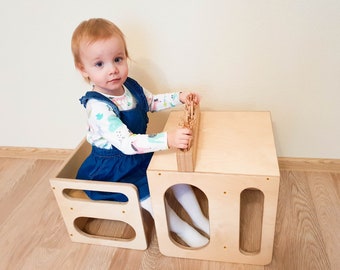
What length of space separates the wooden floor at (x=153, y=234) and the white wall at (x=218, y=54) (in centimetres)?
14

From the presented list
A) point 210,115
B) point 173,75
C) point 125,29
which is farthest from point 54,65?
point 210,115

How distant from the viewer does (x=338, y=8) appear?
847 millimetres

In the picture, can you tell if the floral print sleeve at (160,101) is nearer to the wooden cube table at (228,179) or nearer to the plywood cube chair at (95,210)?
the wooden cube table at (228,179)

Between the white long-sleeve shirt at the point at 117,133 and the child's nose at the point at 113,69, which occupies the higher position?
the child's nose at the point at 113,69

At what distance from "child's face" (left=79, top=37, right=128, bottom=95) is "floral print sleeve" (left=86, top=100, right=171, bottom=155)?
0.06 metres

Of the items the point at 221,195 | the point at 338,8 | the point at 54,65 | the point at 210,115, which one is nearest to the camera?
the point at 221,195

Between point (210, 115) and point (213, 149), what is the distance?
0.19m

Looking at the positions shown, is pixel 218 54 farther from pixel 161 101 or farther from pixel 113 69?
pixel 113 69

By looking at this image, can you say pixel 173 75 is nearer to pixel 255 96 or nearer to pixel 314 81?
pixel 255 96

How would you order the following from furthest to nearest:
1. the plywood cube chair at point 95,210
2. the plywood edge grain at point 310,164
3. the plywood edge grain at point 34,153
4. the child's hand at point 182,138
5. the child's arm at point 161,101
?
1. the plywood edge grain at point 34,153
2. the plywood edge grain at point 310,164
3. the child's arm at point 161,101
4. the plywood cube chair at point 95,210
5. the child's hand at point 182,138

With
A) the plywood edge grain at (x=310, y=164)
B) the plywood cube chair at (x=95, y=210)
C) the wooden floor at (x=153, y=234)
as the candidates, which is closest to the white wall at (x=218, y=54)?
the plywood edge grain at (x=310, y=164)

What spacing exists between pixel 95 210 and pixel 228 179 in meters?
0.41

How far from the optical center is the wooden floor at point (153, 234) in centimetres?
86

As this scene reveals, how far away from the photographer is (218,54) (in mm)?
963
